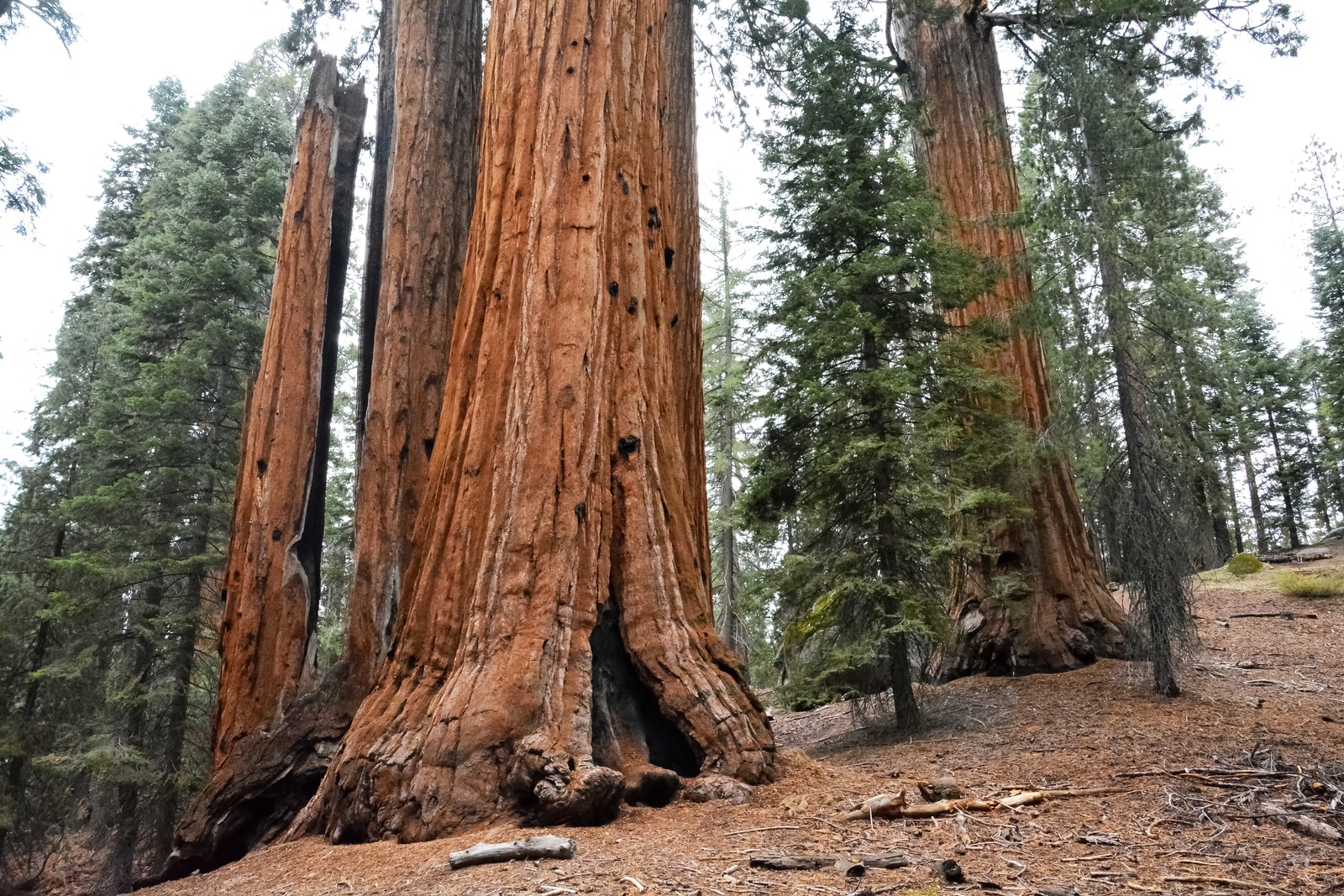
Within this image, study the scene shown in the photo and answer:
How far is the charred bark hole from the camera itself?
4012 mm

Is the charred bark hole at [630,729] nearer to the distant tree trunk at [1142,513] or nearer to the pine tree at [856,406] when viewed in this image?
the pine tree at [856,406]

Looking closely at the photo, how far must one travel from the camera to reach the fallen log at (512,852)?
10.3ft

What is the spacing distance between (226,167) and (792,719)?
1198 centimetres

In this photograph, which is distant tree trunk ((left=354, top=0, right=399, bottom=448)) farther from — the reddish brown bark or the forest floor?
the forest floor

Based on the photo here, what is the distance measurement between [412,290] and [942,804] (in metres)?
5.47

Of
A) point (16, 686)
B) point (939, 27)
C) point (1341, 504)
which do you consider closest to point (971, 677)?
point (939, 27)

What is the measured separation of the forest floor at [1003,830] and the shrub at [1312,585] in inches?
337

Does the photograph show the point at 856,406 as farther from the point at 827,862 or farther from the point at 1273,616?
the point at 1273,616

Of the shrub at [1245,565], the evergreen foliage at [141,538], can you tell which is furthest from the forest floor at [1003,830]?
the shrub at [1245,565]

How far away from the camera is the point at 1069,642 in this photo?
859 cm

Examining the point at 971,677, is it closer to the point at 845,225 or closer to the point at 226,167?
the point at 845,225

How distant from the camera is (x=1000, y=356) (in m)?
9.34

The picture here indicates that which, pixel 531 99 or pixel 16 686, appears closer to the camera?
pixel 531 99

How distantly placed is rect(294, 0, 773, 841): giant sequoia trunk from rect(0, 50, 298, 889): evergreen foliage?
597 centimetres
